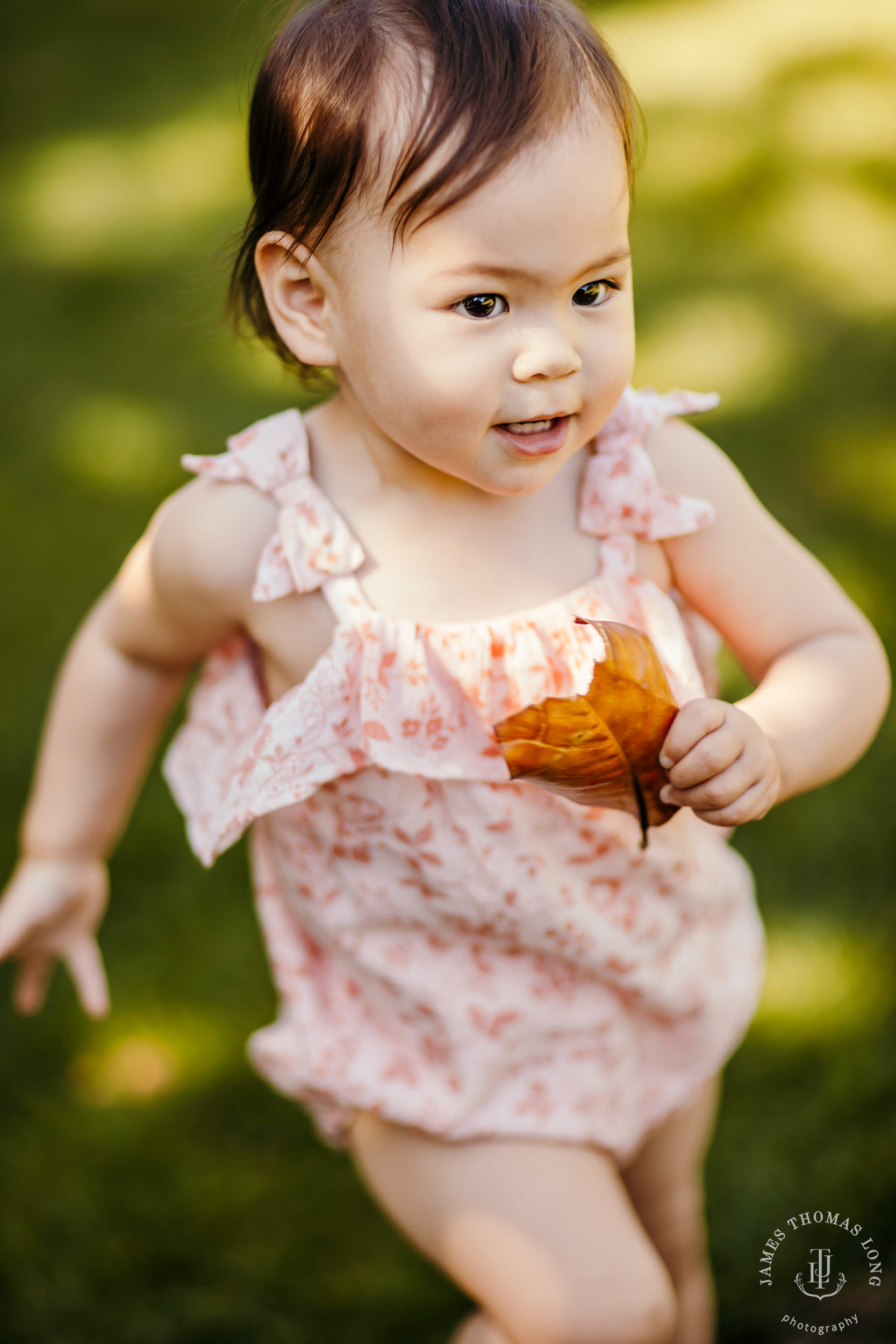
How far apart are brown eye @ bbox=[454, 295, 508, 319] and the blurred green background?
344 mm

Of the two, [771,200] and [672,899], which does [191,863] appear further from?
[771,200]

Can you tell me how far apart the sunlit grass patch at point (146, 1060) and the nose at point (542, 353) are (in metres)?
1.22

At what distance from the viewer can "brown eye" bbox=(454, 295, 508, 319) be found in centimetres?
85

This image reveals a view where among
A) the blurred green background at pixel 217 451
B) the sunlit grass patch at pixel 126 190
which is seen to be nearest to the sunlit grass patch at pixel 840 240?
the blurred green background at pixel 217 451

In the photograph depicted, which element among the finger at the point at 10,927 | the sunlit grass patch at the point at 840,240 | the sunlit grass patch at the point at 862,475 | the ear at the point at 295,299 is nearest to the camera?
the ear at the point at 295,299

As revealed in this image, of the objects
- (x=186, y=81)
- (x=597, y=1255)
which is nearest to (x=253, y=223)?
(x=597, y=1255)

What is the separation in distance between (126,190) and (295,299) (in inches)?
103

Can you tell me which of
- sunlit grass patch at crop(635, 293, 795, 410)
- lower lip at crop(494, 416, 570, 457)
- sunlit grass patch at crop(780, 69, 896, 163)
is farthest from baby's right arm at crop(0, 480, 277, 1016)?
sunlit grass patch at crop(780, 69, 896, 163)

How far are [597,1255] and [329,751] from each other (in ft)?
1.53

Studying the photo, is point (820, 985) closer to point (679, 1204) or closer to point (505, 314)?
point (679, 1204)

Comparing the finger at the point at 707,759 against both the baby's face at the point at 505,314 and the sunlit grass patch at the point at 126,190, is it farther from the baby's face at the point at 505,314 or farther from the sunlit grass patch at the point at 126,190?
the sunlit grass patch at the point at 126,190

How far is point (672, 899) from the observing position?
115cm

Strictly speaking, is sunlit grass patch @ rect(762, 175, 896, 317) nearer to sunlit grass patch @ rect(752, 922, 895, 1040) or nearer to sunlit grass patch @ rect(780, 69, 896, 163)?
sunlit grass patch @ rect(780, 69, 896, 163)

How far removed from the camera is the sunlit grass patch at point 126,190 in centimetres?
320
